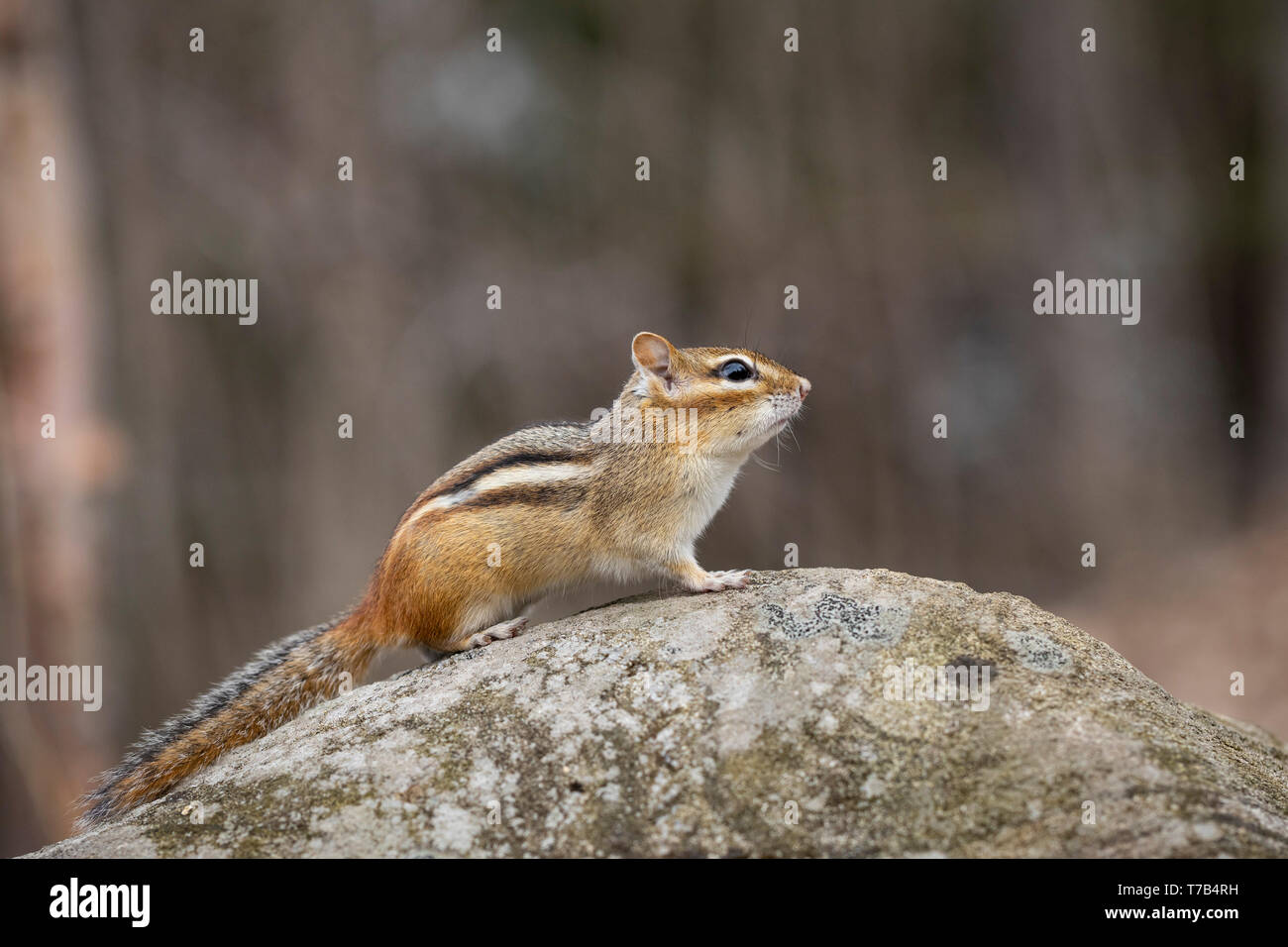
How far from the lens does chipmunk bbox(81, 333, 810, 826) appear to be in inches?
178

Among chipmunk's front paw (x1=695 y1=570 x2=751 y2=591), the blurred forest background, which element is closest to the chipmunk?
chipmunk's front paw (x1=695 y1=570 x2=751 y2=591)

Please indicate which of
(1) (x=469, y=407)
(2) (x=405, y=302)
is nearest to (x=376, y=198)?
(2) (x=405, y=302)

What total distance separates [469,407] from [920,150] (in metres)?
5.42

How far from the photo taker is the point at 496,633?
4.53 m

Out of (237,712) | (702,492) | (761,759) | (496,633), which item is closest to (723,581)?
(702,492)

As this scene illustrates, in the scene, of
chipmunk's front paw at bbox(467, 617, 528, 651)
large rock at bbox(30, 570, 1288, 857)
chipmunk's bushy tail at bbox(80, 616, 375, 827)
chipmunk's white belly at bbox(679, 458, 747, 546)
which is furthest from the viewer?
chipmunk's white belly at bbox(679, 458, 747, 546)

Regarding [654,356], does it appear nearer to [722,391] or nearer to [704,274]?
[722,391]

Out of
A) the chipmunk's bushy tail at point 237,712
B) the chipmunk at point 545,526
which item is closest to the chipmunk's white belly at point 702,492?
the chipmunk at point 545,526

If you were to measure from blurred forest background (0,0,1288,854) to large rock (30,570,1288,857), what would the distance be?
6.42m

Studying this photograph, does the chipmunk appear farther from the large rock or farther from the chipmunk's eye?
the large rock

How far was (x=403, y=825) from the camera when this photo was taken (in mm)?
3125

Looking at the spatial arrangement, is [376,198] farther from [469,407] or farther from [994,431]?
[994,431]

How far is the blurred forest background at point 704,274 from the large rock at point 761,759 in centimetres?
642


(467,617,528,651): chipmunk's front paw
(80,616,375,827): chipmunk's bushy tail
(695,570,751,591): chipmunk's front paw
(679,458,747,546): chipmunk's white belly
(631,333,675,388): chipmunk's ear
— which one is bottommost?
(80,616,375,827): chipmunk's bushy tail
